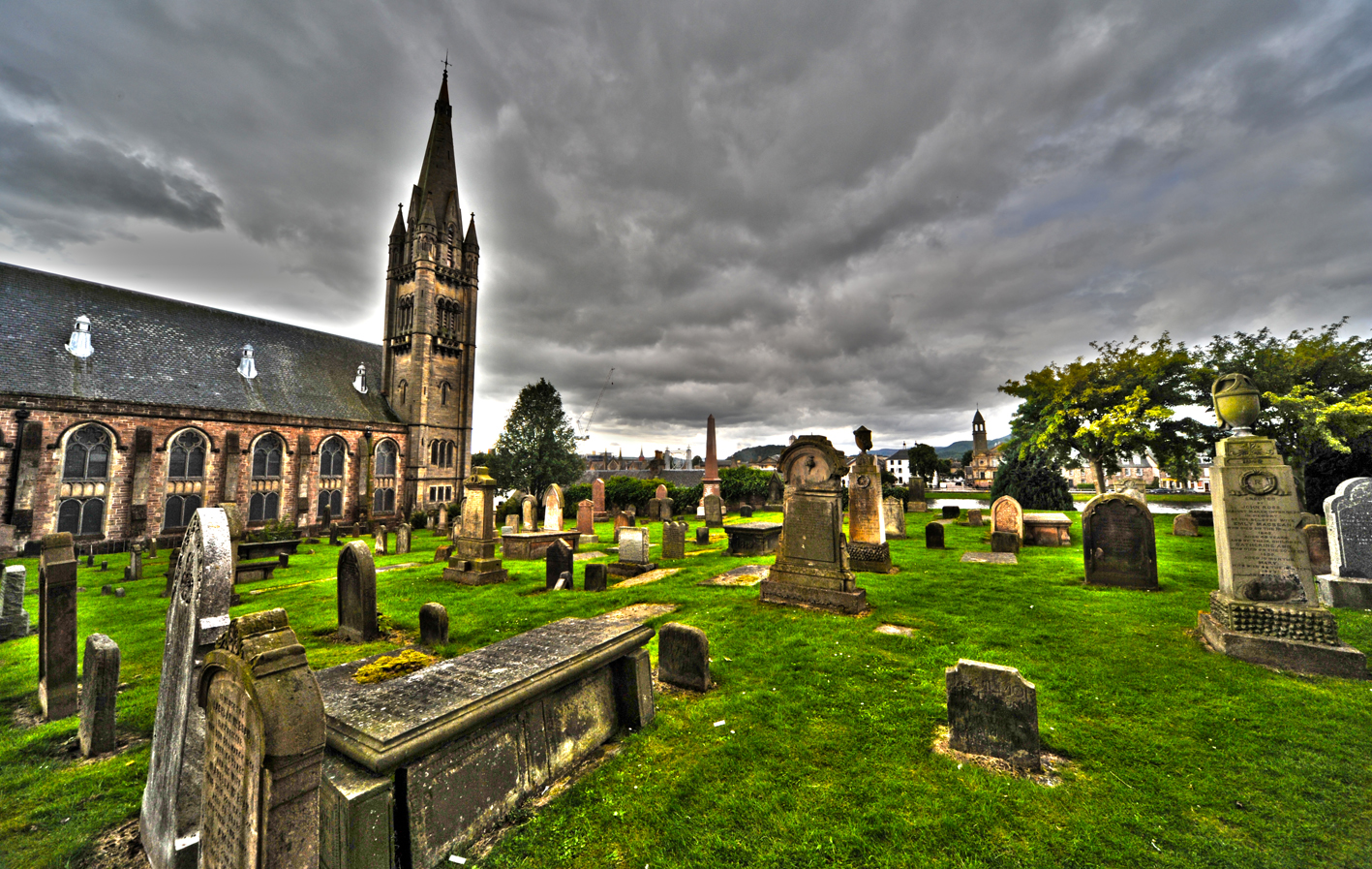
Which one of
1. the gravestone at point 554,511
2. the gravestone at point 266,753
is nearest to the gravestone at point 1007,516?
the gravestone at point 554,511

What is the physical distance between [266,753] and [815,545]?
294 inches

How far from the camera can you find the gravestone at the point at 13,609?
7.07 meters

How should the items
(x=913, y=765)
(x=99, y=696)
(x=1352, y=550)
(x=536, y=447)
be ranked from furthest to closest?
(x=536, y=447), (x=1352, y=550), (x=99, y=696), (x=913, y=765)

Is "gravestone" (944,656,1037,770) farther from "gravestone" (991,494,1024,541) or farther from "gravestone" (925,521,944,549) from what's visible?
"gravestone" (991,494,1024,541)

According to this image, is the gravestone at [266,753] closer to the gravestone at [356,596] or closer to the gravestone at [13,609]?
the gravestone at [356,596]

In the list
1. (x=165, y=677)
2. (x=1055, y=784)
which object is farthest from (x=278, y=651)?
(x=1055, y=784)

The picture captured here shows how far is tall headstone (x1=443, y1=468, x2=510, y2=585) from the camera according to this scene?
10.9 metres

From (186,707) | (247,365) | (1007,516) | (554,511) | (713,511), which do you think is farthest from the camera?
(247,365)

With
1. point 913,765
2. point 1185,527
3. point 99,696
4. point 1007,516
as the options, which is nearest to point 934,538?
point 1007,516

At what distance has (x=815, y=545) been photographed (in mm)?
8164

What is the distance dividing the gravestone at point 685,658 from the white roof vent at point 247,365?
3032 centimetres

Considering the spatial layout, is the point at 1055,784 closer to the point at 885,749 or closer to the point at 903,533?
the point at 885,749

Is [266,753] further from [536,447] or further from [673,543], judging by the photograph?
[536,447]

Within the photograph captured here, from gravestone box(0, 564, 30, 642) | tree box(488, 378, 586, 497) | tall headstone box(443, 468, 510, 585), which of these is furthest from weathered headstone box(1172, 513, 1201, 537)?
tree box(488, 378, 586, 497)
